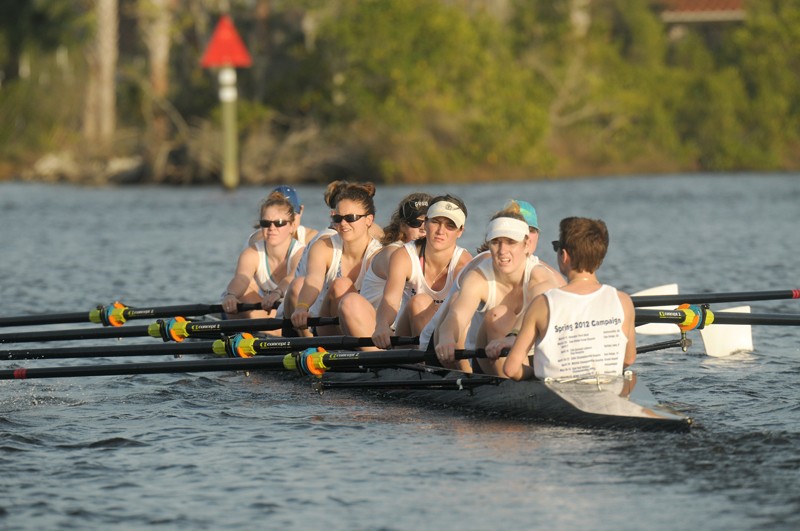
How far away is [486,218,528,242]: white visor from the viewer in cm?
805

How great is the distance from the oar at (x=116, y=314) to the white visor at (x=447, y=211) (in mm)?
2848

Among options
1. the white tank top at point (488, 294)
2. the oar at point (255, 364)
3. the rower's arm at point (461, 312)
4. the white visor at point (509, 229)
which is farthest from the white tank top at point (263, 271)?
the white visor at point (509, 229)

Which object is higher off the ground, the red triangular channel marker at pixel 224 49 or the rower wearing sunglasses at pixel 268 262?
the red triangular channel marker at pixel 224 49

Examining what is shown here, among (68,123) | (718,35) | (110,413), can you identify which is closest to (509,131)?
(68,123)

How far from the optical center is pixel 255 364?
28.7 ft

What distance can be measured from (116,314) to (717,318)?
480 centimetres

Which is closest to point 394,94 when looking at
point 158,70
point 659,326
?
point 158,70

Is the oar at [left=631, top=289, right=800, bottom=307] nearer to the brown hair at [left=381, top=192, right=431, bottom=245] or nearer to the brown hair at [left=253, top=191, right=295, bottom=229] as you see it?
the brown hair at [left=381, top=192, right=431, bottom=245]

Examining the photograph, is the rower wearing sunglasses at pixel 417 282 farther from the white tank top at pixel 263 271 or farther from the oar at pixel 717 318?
the white tank top at pixel 263 271

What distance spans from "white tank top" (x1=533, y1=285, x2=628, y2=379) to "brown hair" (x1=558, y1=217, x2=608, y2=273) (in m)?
0.22

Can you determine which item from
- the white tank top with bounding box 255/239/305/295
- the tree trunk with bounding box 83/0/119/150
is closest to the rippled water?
the white tank top with bounding box 255/239/305/295

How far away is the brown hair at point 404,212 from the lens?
9.55 m

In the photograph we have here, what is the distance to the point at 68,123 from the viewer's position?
130 ft

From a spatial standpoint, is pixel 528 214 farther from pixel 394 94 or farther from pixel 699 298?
pixel 394 94
